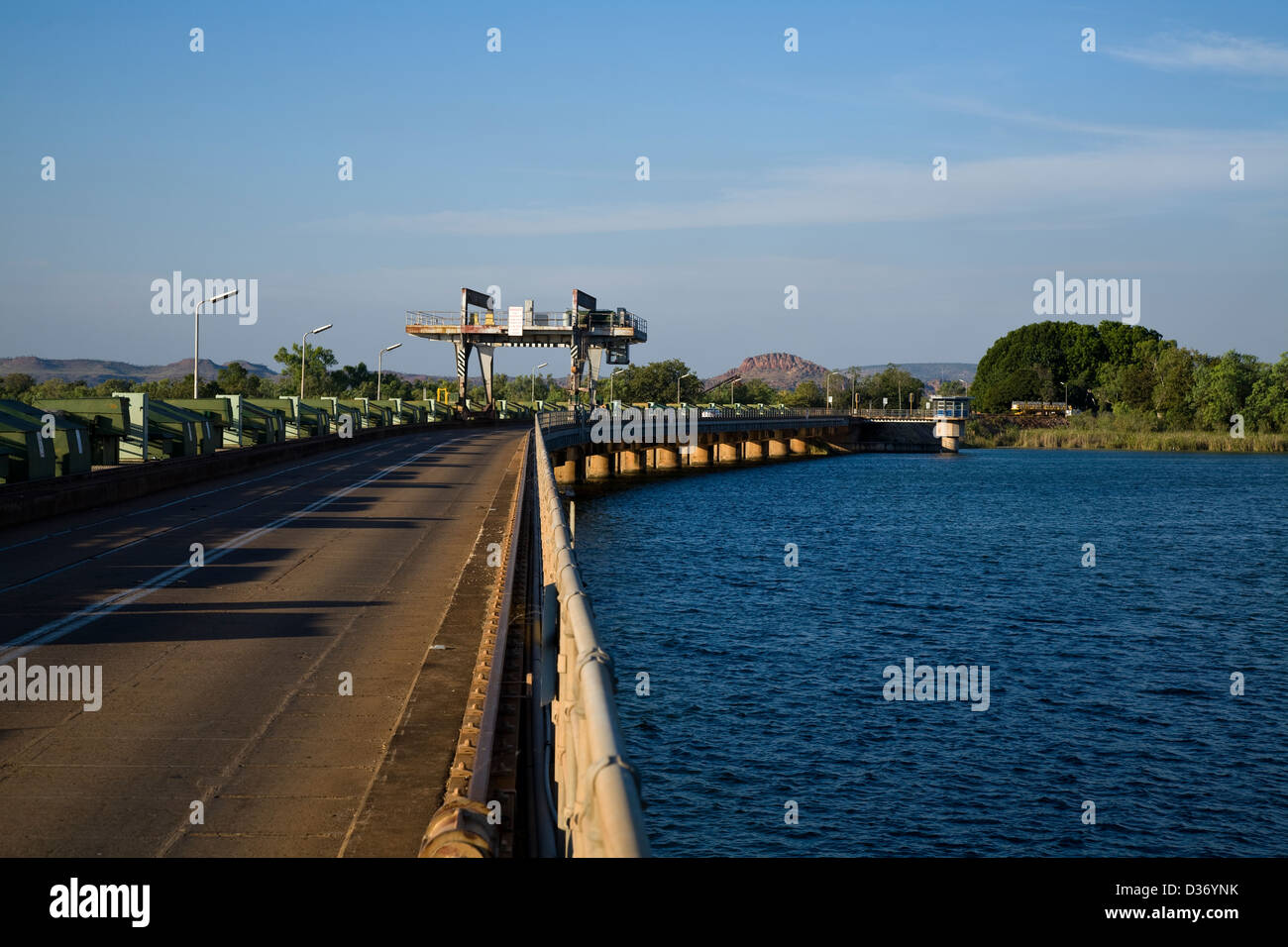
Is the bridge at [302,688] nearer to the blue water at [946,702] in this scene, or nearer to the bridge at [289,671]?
the bridge at [289,671]

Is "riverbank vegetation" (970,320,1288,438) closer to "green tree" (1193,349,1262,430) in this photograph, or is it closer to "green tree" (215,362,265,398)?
"green tree" (1193,349,1262,430)

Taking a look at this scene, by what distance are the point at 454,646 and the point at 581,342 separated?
80.3m

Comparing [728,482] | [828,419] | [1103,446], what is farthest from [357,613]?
[1103,446]

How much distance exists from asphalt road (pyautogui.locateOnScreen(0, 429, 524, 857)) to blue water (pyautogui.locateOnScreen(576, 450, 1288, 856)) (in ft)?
17.5

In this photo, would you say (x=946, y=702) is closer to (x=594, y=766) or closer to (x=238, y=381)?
(x=594, y=766)

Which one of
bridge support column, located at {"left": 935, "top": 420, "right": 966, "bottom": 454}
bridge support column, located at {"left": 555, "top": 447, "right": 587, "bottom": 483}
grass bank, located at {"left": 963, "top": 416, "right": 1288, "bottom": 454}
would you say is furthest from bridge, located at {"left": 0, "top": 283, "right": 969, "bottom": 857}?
bridge support column, located at {"left": 935, "top": 420, "right": 966, "bottom": 454}

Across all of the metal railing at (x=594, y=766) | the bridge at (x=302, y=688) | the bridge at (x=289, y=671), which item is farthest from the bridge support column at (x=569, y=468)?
the metal railing at (x=594, y=766)

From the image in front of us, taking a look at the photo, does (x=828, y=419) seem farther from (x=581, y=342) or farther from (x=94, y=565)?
(x=94, y=565)

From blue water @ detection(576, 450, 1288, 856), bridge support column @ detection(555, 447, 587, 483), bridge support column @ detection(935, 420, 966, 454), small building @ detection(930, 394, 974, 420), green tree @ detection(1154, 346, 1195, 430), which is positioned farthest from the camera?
small building @ detection(930, 394, 974, 420)

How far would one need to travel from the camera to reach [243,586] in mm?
15922

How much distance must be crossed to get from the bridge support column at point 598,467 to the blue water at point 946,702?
35247 mm

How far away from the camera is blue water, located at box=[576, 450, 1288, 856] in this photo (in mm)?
16406

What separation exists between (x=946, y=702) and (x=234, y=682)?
595 inches

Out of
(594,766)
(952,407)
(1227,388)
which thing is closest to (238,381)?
(952,407)
